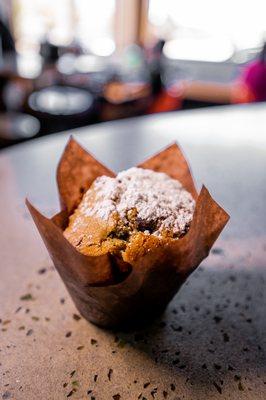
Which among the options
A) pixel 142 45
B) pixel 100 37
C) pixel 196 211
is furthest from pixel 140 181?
pixel 100 37

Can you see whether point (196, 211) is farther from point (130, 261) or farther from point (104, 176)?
point (104, 176)

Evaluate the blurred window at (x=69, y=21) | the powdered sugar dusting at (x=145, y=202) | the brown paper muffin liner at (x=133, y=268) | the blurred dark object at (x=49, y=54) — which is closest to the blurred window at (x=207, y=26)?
the blurred window at (x=69, y=21)

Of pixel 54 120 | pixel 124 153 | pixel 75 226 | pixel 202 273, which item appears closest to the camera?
pixel 75 226

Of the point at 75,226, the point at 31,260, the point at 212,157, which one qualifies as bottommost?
the point at 212,157

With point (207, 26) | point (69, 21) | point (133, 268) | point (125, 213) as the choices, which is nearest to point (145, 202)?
point (125, 213)

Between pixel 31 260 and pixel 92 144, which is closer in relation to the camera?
pixel 31 260

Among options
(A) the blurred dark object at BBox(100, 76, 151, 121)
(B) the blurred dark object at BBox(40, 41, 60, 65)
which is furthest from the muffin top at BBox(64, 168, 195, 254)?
(B) the blurred dark object at BBox(40, 41, 60, 65)

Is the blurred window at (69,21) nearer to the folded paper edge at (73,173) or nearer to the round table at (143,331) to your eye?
the round table at (143,331)
